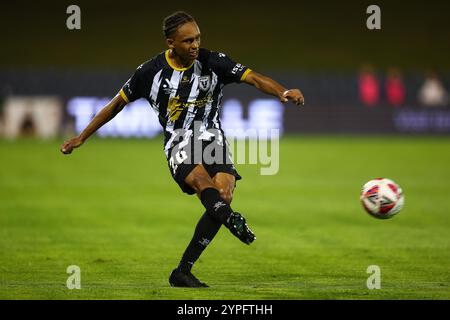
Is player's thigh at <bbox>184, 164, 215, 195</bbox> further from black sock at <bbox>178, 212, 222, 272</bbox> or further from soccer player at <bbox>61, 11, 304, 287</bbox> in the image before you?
black sock at <bbox>178, 212, 222, 272</bbox>

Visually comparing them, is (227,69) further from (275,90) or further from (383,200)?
(383,200)

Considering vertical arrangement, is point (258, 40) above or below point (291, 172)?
above

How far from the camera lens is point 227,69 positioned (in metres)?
8.38

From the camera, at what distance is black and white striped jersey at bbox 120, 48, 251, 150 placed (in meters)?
8.35

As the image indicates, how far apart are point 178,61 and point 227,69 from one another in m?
0.45

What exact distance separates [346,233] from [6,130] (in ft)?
63.6

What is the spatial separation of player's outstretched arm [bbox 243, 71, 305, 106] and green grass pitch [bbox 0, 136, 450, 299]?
5.35ft

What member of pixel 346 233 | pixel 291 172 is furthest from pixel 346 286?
pixel 291 172

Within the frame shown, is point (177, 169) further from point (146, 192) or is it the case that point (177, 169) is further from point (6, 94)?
point (6, 94)

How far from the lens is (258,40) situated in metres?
41.8

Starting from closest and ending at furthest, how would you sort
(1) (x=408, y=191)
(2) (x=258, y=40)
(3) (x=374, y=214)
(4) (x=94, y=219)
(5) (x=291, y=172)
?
1. (3) (x=374, y=214)
2. (4) (x=94, y=219)
3. (1) (x=408, y=191)
4. (5) (x=291, y=172)
5. (2) (x=258, y=40)
